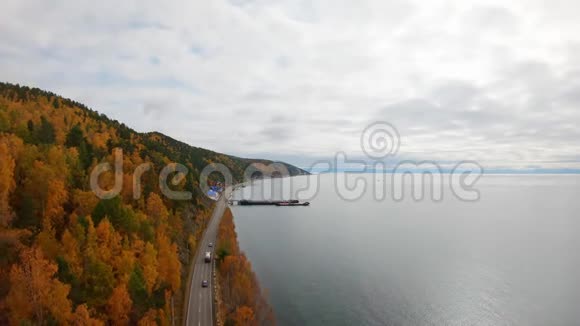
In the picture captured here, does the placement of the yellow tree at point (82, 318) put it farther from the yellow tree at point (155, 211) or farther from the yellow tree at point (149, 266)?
the yellow tree at point (155, 211)

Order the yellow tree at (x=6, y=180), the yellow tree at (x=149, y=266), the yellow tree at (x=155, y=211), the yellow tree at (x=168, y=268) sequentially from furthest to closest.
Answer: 1. the yellow tree at (x=155, y=211)
2. the yellow tree at (x=168, y=268)
3. the yellow tree at (x=149, y=266)
4. the yellow tree at (x=6, y=180)

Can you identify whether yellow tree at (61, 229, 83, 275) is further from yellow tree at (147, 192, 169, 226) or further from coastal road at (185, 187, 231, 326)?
yellow tree at (147, 192, 169, 226)

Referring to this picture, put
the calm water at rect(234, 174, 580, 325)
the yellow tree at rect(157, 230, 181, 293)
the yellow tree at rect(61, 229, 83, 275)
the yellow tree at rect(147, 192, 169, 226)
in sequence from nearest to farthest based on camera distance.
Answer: the yellow tree at rect(61, 229, 83, 275) < the yellow tree at rect(157, 230, 181, 293) < the calm water at rect(234, 174, 580, 325) < the yellow tree at rect(147, 192, 169, 226)

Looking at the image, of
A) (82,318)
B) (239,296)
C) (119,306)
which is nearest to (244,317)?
(239,296)

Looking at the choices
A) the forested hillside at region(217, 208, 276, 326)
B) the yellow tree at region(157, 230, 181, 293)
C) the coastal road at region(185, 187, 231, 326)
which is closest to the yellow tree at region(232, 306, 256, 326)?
the forested hillside at region(217, 208, 276, 326)

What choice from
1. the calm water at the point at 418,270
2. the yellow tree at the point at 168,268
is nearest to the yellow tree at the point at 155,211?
the yellow tree at the point at 168,268

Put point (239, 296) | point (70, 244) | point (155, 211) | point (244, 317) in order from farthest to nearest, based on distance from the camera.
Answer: point (155, 211) → point (239, 296) → point (244, 317) → point (70, 244)

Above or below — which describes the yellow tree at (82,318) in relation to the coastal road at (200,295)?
above

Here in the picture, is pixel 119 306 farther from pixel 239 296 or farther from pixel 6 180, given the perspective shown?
pixel 239 296

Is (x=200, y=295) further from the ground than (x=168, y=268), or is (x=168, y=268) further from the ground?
(x=168, y=268)
